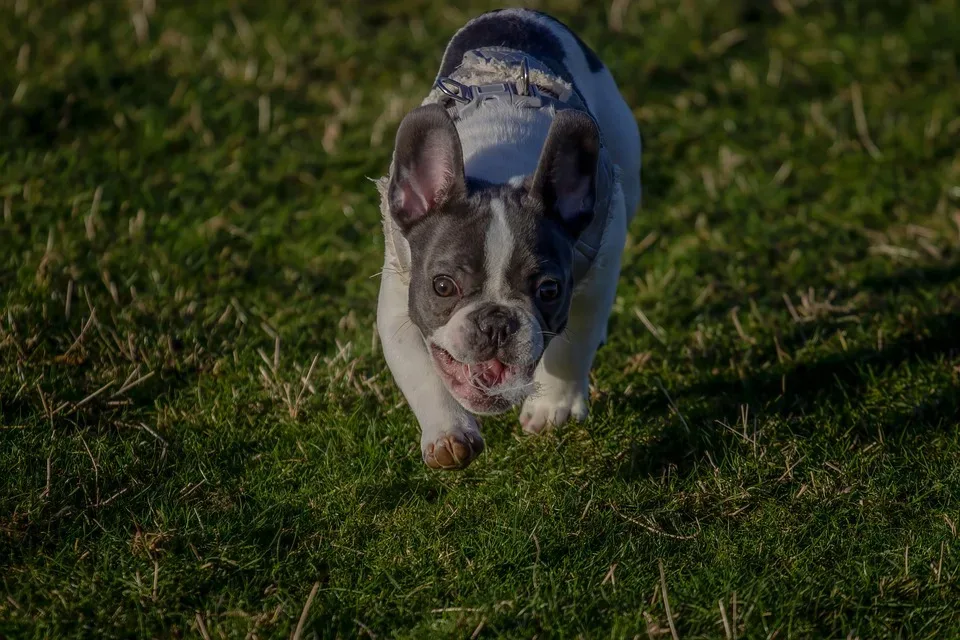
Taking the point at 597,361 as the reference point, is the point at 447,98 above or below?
above

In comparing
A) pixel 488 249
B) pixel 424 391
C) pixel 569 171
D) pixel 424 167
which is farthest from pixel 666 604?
pixel 424 167

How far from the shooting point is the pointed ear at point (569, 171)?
3.81 metres

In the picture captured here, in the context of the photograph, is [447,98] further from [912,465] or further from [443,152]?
[912,465]

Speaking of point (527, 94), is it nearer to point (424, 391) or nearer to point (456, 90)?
point (456, 90)

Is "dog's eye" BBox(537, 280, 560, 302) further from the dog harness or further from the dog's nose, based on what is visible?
the dog harness

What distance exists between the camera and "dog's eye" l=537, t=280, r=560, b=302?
3.83 meters

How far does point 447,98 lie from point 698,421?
1545 millimetres

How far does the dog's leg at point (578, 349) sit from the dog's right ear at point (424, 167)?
0.70 metres

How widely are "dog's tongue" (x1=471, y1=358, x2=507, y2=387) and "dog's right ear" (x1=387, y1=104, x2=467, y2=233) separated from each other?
536mm

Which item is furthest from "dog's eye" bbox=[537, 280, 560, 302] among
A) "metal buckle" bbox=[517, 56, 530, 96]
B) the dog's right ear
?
"metal buckle" bbox=[517, 56, 530, 96]

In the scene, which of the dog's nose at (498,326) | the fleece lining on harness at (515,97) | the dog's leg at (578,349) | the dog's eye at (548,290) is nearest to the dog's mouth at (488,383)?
the dog's nose at (498,326)

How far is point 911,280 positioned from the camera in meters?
5.86

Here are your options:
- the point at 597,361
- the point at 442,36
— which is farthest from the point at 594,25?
the point at 597,361

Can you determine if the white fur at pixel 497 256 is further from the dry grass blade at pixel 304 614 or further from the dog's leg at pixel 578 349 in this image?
the dry grass blade at pixel 304 614
